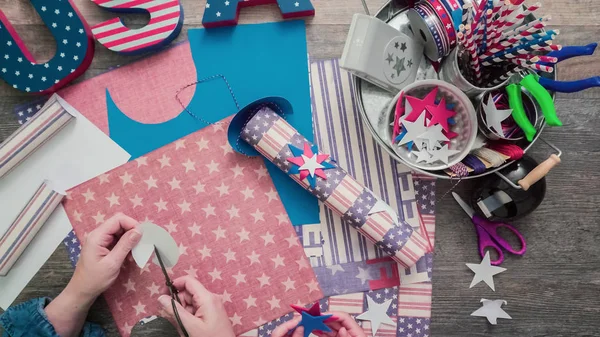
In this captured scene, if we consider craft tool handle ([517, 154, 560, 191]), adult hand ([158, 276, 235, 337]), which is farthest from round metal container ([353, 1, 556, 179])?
adult hand ([158, 276, 235, 337])

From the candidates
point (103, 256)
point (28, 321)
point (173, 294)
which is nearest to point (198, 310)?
point (173, 294)

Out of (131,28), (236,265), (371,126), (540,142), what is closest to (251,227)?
(236,265)

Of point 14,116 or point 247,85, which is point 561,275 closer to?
point 247,85

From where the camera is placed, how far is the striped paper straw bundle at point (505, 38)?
0.62 m

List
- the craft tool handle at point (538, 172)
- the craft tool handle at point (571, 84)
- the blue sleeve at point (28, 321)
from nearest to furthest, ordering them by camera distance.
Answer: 1. the craft tool handle at point (571, 84)
2. the craft tool handle at point (538, 172)
3. the blue sleeve at point (28, 321)

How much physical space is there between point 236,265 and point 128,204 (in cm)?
24

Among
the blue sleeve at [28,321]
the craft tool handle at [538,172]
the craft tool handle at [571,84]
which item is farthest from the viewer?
the blue sleeve at [28,321]

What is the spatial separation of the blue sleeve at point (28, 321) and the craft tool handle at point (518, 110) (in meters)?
0.84

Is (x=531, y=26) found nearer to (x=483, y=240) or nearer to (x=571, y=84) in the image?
(x=571, y=84)

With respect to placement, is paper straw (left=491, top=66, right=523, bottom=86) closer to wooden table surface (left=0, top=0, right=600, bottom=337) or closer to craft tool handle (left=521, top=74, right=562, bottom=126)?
craft tool handle (left=521, top=74, right=562, bottom=126)

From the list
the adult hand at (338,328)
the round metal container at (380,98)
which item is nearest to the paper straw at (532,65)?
the round metal container at (380,98)

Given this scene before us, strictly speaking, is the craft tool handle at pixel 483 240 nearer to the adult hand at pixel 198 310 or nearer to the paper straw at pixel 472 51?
the paper straw at pixel 472 51

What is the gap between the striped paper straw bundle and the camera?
2.04ft

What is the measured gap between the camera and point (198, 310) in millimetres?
787
